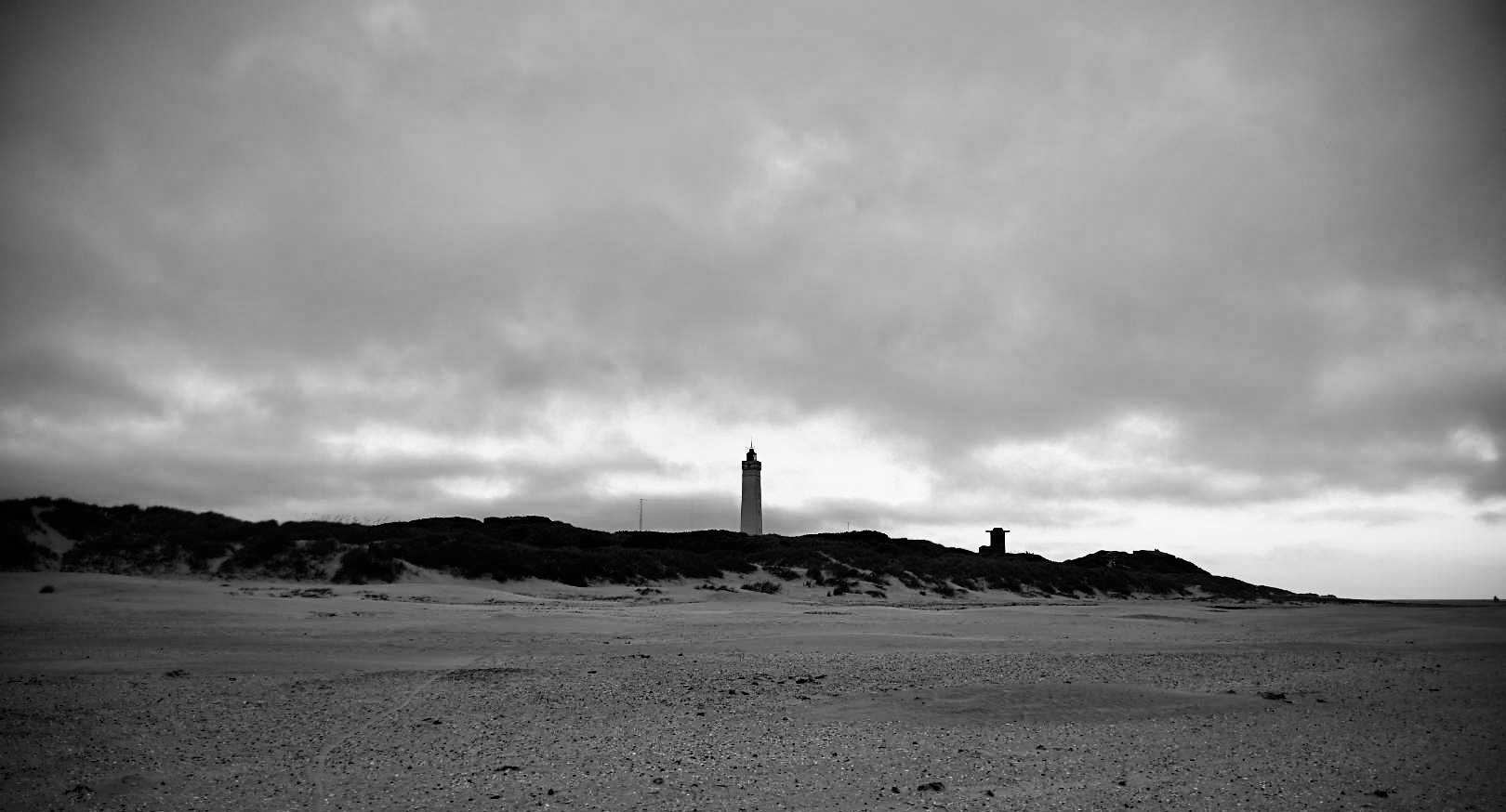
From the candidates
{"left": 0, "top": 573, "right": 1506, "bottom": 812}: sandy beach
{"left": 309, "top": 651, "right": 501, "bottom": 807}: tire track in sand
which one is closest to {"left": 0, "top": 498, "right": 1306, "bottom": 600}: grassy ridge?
{"left": 0, "top": 573, "right": 1506, "bottom": 812}: sandy beach

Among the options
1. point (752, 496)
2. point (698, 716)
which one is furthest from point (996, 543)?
point (698, 716)

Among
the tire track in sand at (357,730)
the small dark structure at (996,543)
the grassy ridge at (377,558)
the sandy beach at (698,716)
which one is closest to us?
the tire track in sand at (357,730)

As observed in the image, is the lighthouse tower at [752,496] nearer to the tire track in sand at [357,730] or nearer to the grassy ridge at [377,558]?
the grassy ridge at [377,558]

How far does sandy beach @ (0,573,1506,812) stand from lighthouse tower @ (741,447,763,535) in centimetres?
4743

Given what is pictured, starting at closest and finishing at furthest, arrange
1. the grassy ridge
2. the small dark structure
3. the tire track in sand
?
1. the tire track in sand
2. the grassy ridge
3. the small dark structure

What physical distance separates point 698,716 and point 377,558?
796 inches

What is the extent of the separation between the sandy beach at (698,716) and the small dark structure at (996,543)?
45076 millimetres

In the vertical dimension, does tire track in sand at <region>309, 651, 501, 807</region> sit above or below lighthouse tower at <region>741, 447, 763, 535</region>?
below

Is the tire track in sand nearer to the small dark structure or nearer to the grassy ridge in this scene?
the grassy ridge

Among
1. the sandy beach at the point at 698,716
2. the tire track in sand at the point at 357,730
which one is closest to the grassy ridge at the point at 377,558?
the sandy beach at the point at 698,716

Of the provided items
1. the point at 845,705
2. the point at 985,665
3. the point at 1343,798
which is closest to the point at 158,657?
the point at 845,705

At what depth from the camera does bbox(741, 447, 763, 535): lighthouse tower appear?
62.2 meters

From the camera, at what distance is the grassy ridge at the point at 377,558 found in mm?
23891

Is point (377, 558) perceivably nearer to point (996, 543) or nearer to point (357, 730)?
point (357, 730)
